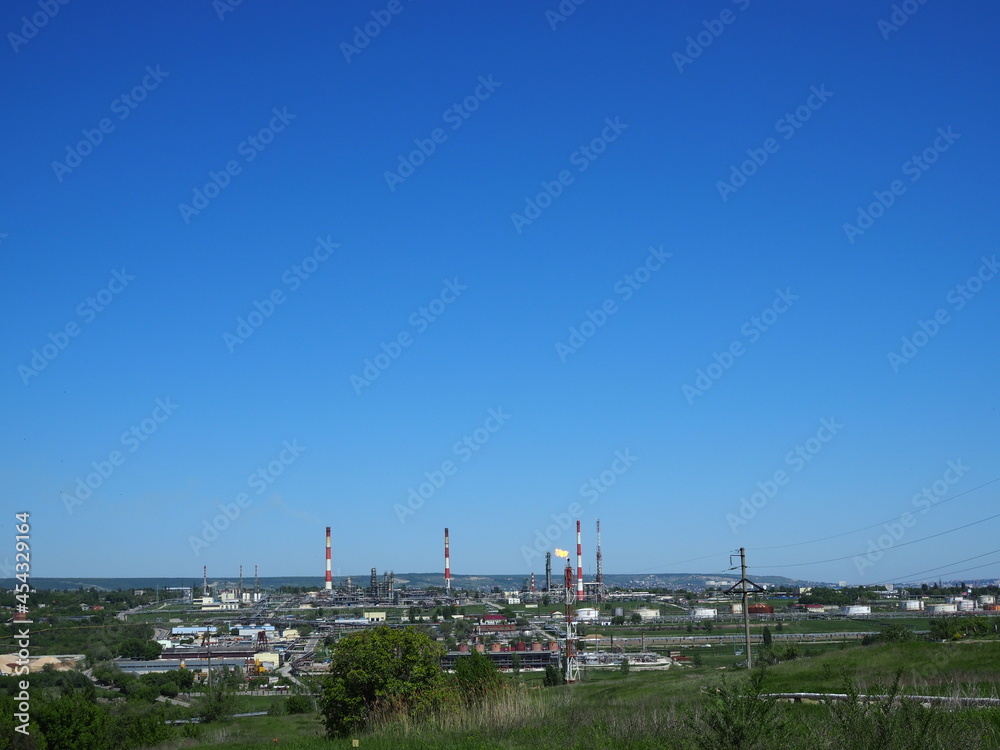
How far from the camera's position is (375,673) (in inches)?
812

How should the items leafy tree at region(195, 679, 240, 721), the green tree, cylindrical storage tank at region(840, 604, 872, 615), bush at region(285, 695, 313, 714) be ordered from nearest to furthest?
the green tree < leafy tree at region(195, 679, 240, 721) < bush at region(285, 695, 313, 714) < cylindrical storage tank at region(840, 604, 872, 615)

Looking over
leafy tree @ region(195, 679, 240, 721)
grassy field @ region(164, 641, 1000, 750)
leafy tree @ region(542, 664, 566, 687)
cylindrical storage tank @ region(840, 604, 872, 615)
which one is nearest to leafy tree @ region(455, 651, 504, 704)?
grassy field @ region(164, 641, 1000, 750)

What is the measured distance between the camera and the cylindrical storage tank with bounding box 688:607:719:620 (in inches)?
3972

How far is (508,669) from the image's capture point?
65438mm

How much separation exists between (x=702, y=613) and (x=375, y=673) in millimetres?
92293

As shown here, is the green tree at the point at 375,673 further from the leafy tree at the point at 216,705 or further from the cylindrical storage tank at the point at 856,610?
the cylindrical storage tank at the point at 856,610

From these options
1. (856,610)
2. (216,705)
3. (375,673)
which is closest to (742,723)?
(375,673)

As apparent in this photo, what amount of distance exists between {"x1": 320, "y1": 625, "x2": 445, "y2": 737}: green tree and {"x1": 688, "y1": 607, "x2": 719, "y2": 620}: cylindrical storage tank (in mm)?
83805

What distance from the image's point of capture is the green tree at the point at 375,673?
20.1 meters

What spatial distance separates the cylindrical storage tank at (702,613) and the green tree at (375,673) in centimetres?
8380

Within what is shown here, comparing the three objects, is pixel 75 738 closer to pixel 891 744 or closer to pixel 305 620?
pixel 891 744

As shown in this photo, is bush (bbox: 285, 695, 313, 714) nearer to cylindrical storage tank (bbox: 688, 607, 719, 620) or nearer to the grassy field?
the grassy field

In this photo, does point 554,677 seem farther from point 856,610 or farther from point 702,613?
point 702,613

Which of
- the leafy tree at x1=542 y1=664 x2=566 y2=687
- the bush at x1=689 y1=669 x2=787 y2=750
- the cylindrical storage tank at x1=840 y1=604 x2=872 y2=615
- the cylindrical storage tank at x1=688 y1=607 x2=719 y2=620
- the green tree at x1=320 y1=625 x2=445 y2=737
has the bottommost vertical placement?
the cylindrical storage tank at x1=688 y1=607 x2=719 y2=620
